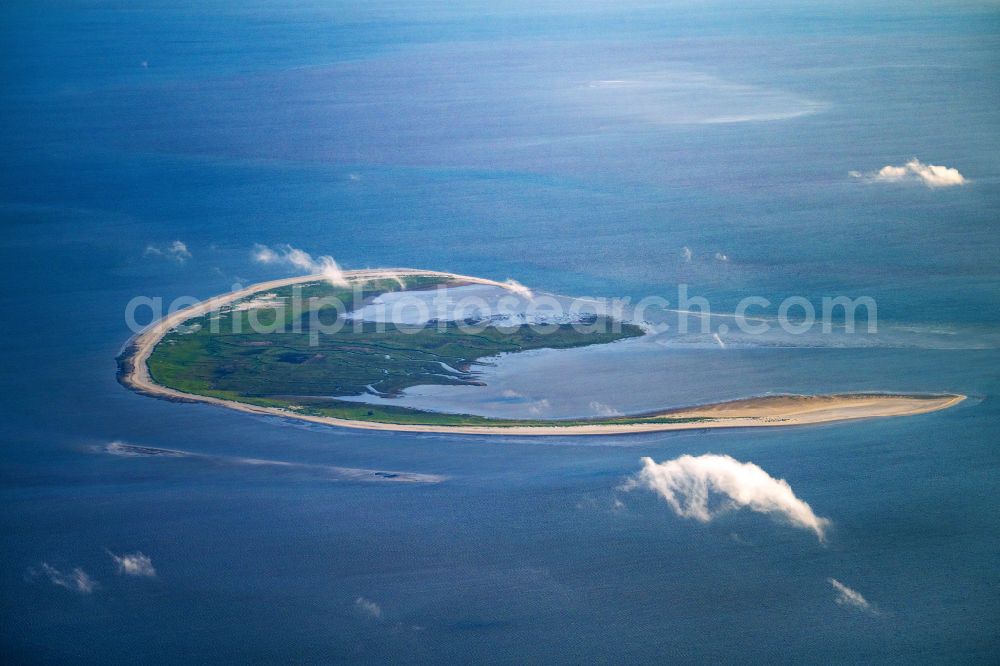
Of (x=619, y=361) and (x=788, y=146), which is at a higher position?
(x=788, y=146)

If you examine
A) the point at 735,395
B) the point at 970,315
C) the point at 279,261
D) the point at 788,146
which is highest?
the point at 788,146

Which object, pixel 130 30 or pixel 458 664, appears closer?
pixel 458 664

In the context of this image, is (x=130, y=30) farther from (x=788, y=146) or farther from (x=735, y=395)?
(x=735, y=395)

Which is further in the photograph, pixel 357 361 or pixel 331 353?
pixel 331 353

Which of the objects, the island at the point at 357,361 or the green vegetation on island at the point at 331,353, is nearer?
the island at the point at 357,361

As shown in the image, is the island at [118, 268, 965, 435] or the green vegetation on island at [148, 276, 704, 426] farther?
the green vegetation on island at [148, 276, 704, 426]

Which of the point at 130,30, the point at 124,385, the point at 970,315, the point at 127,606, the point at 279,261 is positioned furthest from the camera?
the point at 130,30

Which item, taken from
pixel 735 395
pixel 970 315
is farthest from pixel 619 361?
pixel 970 315

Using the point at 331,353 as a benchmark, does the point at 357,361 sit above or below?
below
